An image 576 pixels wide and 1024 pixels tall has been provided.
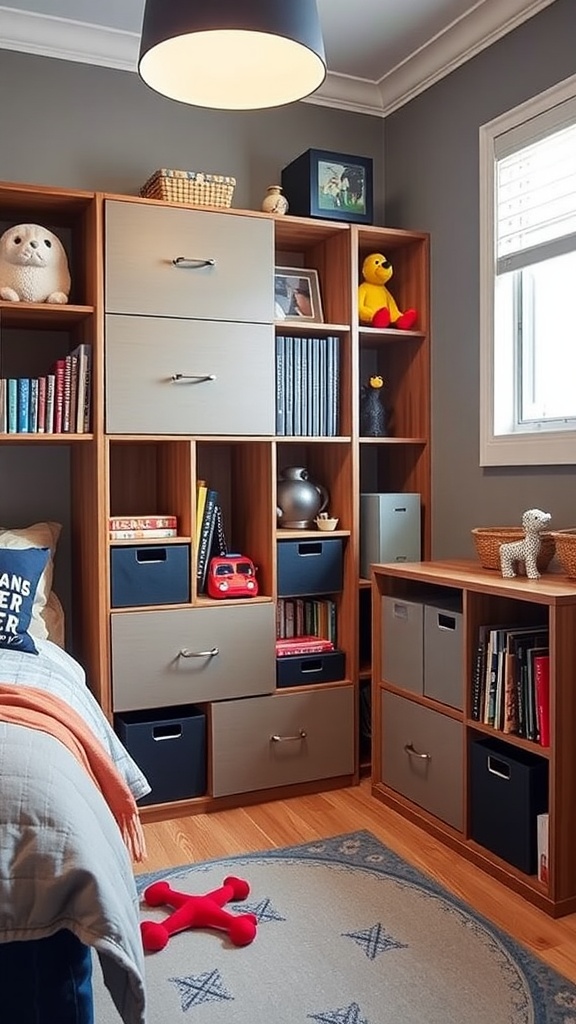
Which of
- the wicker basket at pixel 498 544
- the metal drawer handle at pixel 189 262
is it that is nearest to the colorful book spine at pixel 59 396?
the metal drawer handle at pixel 189 262

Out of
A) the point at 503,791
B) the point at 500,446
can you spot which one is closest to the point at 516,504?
the point at 500,446

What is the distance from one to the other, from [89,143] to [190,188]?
0.45 meters

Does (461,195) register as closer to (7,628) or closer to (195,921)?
(7,628)

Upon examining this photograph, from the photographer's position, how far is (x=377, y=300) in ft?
10.6

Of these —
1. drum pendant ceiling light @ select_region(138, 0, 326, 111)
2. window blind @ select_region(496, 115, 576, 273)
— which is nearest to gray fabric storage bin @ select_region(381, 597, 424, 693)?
window blind @ select_region(496, 115, 576, 273)

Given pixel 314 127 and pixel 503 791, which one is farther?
pixel 314 127

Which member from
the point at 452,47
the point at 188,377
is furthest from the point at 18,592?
the point at 452,47

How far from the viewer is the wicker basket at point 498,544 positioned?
8.36 ft

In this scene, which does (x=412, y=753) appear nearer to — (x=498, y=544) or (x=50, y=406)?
(x=498, y=544)

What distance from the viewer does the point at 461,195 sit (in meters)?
3.08

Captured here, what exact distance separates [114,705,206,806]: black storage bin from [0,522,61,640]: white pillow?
42 cm

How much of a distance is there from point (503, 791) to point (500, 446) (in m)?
1.11

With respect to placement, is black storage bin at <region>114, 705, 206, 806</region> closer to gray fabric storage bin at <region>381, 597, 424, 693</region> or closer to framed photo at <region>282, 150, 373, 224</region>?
gray fabric storage bin at <region>381, 597, 424, 693</region>

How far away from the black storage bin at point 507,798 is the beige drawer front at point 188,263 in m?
1.54
